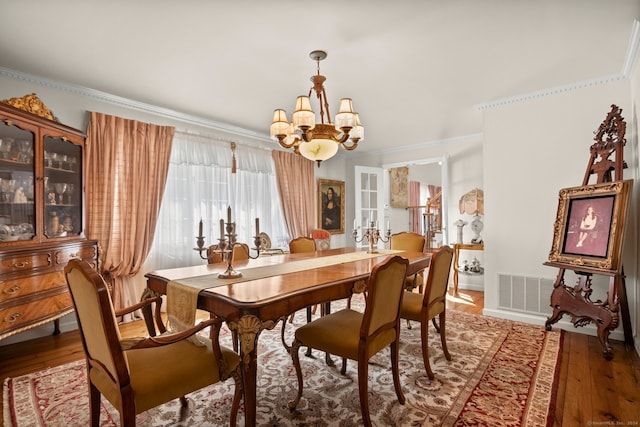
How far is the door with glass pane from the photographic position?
5.88 m

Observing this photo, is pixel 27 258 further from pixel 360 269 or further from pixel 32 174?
pixel 360 269

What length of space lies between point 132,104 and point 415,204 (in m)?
6.76

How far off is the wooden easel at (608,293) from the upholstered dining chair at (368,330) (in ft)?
6.31

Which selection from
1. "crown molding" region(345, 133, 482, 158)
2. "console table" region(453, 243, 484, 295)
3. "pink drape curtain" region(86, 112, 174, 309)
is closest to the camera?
"pink drape curtain" region(86, 112, 174, 309)

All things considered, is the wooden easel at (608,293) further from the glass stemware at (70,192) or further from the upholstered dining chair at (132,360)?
the glass stemware at (70,192)

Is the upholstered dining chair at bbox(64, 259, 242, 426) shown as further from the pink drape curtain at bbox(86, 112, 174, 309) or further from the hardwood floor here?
the pink drape curtain at bbox(86, 112, 174, 309)

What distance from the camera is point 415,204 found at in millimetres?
8578

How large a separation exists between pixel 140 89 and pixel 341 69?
80.0 inches

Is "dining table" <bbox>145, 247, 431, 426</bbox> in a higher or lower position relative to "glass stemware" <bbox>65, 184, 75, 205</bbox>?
lower

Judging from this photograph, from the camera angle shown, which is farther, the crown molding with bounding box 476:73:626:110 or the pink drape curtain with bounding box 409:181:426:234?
the pink drape curtain with bounding box 409:181:426:234

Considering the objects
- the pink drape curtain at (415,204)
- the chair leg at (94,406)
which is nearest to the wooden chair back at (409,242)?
the chair leg at (94,406)

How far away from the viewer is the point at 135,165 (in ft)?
11.9

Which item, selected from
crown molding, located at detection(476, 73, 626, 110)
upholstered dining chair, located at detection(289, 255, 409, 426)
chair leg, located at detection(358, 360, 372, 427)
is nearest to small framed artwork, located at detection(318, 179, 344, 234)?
crown molding, located at detection(476, 73, 626, 110)

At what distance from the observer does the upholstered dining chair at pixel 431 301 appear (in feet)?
7.57
